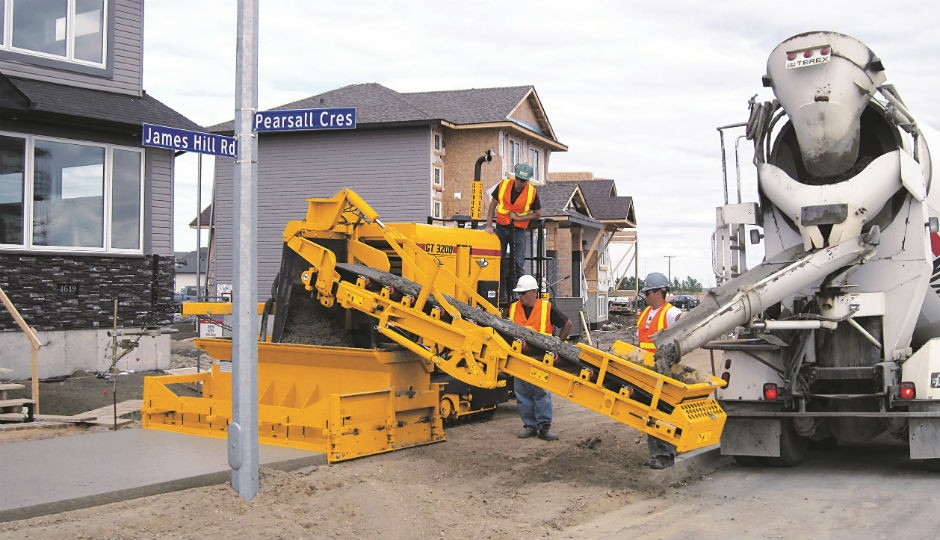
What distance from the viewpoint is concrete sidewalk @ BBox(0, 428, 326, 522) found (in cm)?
673

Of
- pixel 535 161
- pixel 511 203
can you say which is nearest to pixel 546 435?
pixel 511 203

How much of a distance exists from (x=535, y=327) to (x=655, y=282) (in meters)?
1.51

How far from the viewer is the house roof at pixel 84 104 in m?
13.6

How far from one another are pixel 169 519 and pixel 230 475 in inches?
45.6

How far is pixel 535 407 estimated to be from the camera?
423 inches

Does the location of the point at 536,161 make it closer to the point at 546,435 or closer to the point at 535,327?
the point at 546,435

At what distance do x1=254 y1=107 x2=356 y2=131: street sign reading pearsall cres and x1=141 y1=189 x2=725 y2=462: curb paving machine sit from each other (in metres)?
2.58

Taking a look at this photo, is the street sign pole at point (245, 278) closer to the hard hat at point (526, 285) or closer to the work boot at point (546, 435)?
the hard hat at point (526, 285)

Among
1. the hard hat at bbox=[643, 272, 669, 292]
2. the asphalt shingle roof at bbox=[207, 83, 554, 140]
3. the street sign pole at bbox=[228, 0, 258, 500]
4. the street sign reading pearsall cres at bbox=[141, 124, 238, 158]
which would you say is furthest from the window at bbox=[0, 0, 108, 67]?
the asphalt shingle roof at bbox=[207, 83, 554, 140]

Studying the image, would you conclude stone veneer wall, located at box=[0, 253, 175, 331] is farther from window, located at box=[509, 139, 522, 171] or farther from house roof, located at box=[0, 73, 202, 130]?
window, located at box=[509, 139, 522, 171]

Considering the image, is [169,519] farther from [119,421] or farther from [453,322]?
[119,421]

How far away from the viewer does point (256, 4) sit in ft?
23.8

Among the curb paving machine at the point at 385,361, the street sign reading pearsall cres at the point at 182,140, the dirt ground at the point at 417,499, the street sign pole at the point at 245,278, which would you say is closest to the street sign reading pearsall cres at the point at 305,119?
the street sign pole at the point at 245,278

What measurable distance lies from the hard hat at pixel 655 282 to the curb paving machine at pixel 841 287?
0.61 metres
